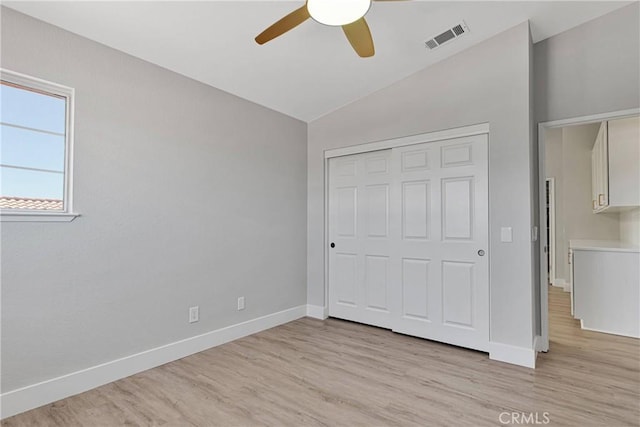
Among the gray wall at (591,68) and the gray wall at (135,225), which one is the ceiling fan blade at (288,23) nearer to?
the gray wall at (135,225)

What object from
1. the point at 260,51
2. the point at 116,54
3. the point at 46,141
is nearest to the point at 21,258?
the point at 46,141

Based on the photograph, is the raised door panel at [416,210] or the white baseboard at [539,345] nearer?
the white baseboard at [539,345]

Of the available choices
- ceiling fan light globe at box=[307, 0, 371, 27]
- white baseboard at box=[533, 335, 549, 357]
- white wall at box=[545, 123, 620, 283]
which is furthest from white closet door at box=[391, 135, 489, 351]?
white wall at box=[545, 123, 620, 283]

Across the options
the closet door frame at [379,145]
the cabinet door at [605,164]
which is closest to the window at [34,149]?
the closet door frame at [379,145]

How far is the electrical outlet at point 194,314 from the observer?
3.09 metres

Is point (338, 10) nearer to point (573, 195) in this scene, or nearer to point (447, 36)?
point (447, 36)

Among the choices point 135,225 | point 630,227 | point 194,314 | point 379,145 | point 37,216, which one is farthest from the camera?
point 630,227

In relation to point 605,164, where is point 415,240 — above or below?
below

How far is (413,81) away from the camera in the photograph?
354cm

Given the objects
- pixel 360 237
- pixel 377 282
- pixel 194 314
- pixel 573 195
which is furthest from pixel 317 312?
pixel 573 195

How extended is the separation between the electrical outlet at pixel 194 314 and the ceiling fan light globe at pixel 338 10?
2597 mm

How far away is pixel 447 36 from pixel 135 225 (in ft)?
10.3

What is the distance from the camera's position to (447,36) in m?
3.00

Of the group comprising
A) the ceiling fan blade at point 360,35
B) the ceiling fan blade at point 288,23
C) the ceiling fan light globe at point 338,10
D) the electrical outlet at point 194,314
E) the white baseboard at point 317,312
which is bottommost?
the white baseboard at point 317,312
